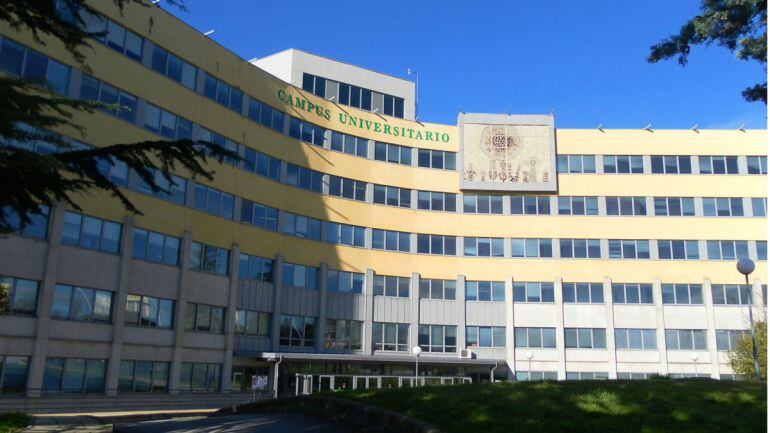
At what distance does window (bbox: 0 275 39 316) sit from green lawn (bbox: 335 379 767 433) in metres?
18.5

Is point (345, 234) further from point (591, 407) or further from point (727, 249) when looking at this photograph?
point (591, 407)

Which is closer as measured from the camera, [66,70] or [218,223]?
[66,70]

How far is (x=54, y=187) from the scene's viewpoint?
8.78m

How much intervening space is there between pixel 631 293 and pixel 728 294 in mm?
6703

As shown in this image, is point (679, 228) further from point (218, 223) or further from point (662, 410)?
point (662, 410)

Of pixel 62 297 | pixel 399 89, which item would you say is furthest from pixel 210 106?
pixel 399 89

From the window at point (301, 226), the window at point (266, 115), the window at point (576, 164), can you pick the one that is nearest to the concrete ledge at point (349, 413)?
the window at point (301, 226)

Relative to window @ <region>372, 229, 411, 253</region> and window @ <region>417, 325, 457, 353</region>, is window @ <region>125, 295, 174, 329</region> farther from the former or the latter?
window @ <region>417, 325, 457, 353</region>

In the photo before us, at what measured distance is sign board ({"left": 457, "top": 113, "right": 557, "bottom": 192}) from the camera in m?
49.8

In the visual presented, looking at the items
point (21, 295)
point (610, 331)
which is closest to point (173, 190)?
point (21, 295)

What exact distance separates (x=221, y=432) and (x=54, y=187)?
979 cm

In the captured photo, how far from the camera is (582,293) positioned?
48.4 metres

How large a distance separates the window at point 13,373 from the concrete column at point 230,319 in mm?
11098

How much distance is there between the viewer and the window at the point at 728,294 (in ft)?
157
